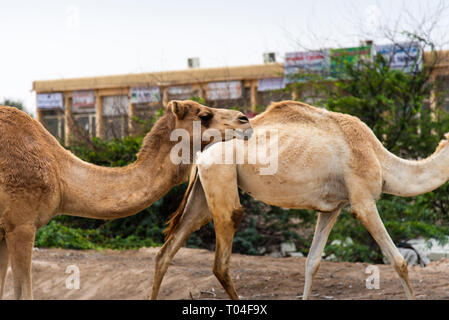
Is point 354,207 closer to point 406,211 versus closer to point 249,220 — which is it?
point 406,211

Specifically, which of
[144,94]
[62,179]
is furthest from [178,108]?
[144,94]

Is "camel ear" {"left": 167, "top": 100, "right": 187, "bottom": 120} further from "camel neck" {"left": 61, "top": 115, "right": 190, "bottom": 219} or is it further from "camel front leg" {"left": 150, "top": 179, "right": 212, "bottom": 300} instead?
"camel front leg" {"left": 150, "top": 179, "right": 212, "bottom": 300}

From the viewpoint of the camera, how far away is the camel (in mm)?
4398

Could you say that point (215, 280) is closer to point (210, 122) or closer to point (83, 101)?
point (210, 122)

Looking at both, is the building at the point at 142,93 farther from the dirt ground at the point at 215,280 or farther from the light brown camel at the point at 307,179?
the light brown camel at the point at 307,179

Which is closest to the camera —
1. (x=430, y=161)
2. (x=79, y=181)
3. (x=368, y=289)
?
(x=79, y=181)

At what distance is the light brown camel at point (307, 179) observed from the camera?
585cm

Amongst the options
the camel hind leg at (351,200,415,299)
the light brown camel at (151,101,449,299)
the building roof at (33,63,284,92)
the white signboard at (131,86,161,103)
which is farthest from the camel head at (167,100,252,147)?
the building roof at (33,63,284,92)

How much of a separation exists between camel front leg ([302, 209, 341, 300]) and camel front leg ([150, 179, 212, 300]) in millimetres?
1145

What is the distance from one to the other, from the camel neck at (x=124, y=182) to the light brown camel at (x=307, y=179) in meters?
1.23

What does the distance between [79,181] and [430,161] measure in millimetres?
3562

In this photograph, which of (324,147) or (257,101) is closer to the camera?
(324,147)

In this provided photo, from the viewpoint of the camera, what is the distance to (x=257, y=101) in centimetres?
2008
